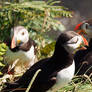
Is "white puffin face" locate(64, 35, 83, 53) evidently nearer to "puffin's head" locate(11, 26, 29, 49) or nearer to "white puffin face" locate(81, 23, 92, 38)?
"puffin's head" locate(11, 26, 29, 49)

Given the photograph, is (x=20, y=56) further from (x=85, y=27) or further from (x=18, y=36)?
(x=85, y=27)

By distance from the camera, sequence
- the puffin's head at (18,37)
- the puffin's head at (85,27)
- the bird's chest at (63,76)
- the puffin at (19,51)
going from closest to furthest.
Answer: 1. the bird's chest at (63,76)
2. the puffin's head at (18,37)
3. the puffin at (19,51)
4. the puffin's head at (85,27)

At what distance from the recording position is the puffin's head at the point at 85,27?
5.10 meters

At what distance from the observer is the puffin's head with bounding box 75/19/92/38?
5.10m

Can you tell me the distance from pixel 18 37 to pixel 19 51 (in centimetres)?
22

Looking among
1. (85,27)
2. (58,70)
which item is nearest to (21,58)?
(85,27)

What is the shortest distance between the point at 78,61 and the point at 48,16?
1.35m

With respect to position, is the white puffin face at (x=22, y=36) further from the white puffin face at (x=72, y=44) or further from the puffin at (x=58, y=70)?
the white puffin face at (x=72, y=44)

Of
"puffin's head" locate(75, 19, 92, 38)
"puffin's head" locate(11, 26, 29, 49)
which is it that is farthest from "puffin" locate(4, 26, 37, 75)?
"puffin's head" locate(75, 19, 92, 38)

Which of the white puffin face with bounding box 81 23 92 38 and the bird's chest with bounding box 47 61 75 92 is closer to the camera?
the bird's chest with bounding box 47 61 75 92

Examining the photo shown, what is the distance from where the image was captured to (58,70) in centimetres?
365

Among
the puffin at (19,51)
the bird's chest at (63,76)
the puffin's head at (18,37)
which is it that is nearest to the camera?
the bird's chest at (63,76)

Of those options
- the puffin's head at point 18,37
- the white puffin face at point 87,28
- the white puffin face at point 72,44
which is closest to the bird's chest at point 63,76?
the white puffin face at point 72,44

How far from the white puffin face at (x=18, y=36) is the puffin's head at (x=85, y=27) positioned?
80 centimetres
